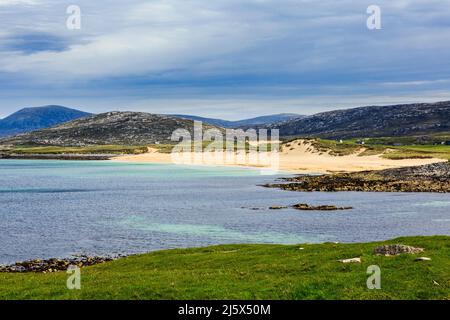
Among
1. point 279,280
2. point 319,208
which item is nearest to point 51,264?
point 279,280

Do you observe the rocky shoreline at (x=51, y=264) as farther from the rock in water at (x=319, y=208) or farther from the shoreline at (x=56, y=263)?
the rock in water at (x=319, y=208)

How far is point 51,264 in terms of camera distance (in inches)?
1959

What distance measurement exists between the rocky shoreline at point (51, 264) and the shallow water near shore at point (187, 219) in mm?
2631

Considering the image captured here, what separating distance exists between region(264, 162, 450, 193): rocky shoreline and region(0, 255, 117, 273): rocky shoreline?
2885 inches

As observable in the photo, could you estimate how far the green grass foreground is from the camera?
26.2 m

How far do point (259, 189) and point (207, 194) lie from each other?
1428cm

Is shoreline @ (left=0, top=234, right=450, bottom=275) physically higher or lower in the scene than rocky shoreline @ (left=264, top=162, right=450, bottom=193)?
lower

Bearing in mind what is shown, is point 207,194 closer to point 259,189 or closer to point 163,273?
point 259,189

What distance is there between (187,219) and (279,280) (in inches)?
2011

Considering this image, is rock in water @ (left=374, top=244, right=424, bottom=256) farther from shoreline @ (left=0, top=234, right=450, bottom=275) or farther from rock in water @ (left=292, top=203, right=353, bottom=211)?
rock in water @ (left=292, top=203, right=353, bottom=211)

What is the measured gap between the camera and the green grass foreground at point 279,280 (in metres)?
26.2

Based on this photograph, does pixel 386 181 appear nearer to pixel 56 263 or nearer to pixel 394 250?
pixel 56 263
